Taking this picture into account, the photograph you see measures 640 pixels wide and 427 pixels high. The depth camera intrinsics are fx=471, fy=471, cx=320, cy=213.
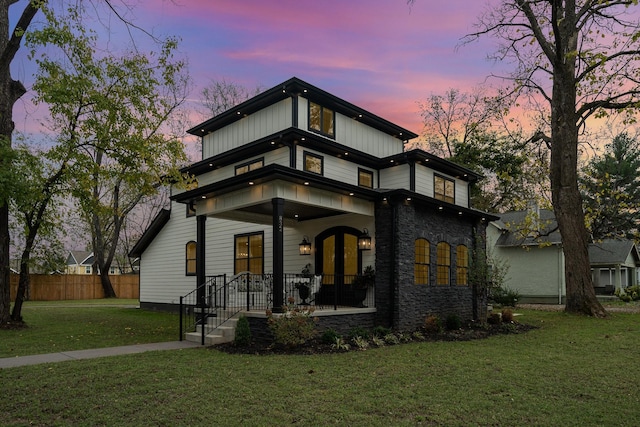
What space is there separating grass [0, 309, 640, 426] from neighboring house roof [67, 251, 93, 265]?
217 ft

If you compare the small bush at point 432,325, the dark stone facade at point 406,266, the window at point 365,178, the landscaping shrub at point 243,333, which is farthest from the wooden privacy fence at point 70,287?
the small bush at point 432,325

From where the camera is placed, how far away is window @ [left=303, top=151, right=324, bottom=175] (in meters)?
13.7

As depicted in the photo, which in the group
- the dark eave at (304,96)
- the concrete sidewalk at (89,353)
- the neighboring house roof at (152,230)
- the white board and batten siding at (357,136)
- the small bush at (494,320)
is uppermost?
the dark eave at (304,96)

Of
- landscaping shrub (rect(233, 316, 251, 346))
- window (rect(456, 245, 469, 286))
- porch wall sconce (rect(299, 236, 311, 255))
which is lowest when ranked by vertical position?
landscaping shrub (rect(233, 316, 251, 346))

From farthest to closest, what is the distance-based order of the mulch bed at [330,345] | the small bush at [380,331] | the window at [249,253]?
the window at [249,253]
the small bush at [380,331]
the mulch bed at [330,345]

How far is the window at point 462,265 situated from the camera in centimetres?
1510

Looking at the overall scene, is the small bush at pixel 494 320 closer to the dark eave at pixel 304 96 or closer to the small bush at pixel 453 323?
the small bush at pixel 453 323

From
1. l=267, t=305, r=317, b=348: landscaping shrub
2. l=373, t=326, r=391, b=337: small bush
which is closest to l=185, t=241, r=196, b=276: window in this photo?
l=267, t=305, r=317, b=348: landscaping shrub

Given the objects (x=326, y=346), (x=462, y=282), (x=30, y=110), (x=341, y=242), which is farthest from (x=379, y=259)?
(x=30, y=110)

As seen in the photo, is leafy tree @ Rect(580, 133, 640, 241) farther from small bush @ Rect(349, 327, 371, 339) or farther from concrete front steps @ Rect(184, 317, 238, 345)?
concrete front steps @ Rect(184, 317, 238, 345)

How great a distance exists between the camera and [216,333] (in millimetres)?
10805

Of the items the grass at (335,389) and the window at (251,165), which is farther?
the window at (251,165)

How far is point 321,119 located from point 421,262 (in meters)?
5.27

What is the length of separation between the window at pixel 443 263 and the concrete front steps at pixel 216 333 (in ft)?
20.9
